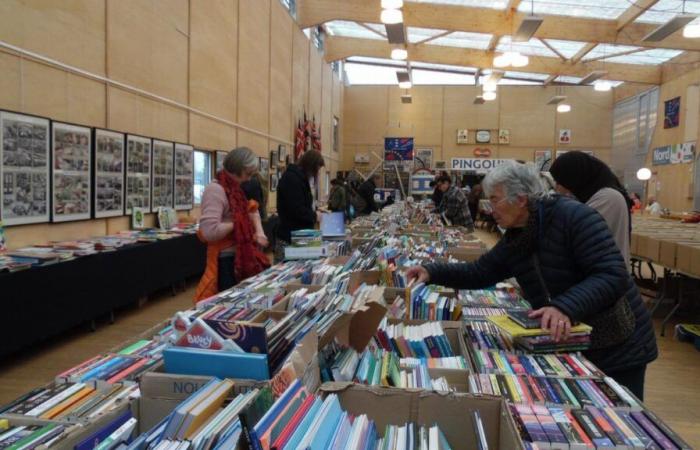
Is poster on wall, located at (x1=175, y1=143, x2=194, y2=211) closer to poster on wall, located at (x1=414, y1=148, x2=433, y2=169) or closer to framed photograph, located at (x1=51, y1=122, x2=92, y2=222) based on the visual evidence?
framed photograph, located at (x1=51, y1=122, x2=92, y2=222)

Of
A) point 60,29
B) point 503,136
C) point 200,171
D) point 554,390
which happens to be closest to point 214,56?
point 200,171

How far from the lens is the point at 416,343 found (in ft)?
6.81

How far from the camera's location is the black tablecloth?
148 inches

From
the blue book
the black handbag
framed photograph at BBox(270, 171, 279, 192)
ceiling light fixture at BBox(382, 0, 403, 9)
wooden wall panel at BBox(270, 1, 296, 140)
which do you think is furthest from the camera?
framed photograph at BBox(270, 171, 279, 192)

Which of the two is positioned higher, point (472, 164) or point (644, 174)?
point (472, 164)

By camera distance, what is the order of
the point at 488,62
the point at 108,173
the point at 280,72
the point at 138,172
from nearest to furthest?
the point at 108,173
the point at 138,172
the point at 280,72
the point at 488,62

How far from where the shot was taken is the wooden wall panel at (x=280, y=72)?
11.9m

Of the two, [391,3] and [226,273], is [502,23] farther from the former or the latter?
[226,273]

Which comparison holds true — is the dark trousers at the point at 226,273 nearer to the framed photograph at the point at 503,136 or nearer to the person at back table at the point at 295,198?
the person at back table at the point at 295,198

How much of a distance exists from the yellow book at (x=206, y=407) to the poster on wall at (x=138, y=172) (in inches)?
213

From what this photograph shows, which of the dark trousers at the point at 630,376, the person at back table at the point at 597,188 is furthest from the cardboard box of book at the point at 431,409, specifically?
the person at back table at the point at 597,188

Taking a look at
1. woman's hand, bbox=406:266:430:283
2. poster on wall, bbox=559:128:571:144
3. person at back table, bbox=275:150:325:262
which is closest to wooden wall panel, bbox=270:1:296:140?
person at back table, bbox=275:150:325:262

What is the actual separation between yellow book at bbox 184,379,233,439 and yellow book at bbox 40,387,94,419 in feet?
1.60

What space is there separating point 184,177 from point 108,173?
75.9 inches
